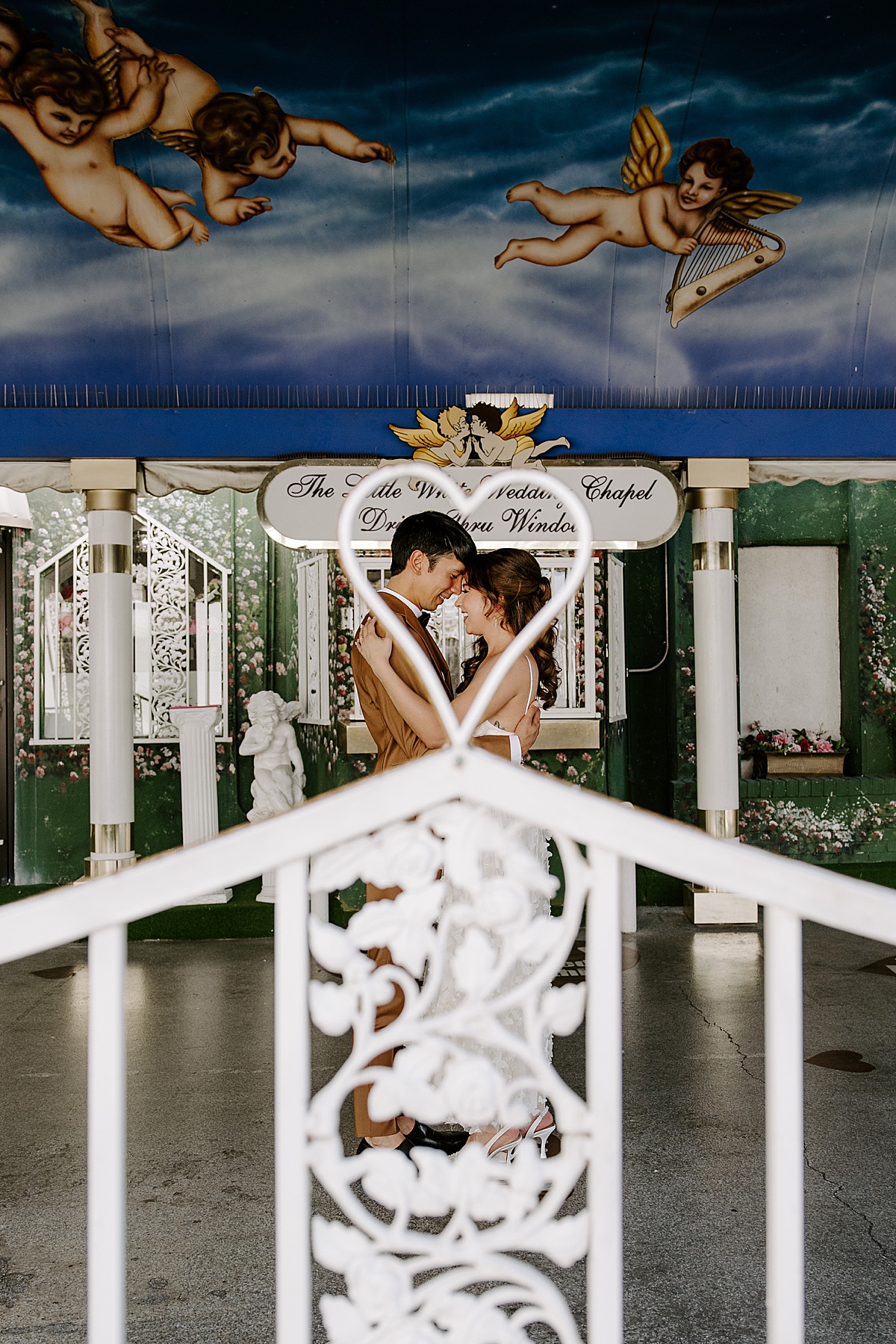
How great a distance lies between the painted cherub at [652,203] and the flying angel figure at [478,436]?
73cm

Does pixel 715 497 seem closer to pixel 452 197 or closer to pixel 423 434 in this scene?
pixel 423 434

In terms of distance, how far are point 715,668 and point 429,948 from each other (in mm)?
4789

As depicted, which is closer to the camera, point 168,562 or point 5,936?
point 5,936

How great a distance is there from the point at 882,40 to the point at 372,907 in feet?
17.3

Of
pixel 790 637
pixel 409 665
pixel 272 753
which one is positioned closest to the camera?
pixel 409 665

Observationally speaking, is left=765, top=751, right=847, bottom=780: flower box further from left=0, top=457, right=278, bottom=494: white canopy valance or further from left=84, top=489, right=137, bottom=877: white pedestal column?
left=84, top=489, right=137, bottom=877: white pedestal column

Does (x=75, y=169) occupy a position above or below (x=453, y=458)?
above

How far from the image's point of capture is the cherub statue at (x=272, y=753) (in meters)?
6.29

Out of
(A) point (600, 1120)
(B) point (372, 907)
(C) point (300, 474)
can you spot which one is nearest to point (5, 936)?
(B) point (372, 907)

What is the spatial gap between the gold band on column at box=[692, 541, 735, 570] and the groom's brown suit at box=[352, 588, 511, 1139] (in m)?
3.16

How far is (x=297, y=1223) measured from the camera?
1.19m

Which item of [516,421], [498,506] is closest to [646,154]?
[516,421]

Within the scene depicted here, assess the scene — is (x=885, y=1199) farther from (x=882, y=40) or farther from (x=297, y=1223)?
(x=882, y=40)

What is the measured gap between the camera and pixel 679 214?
5.12 metres
